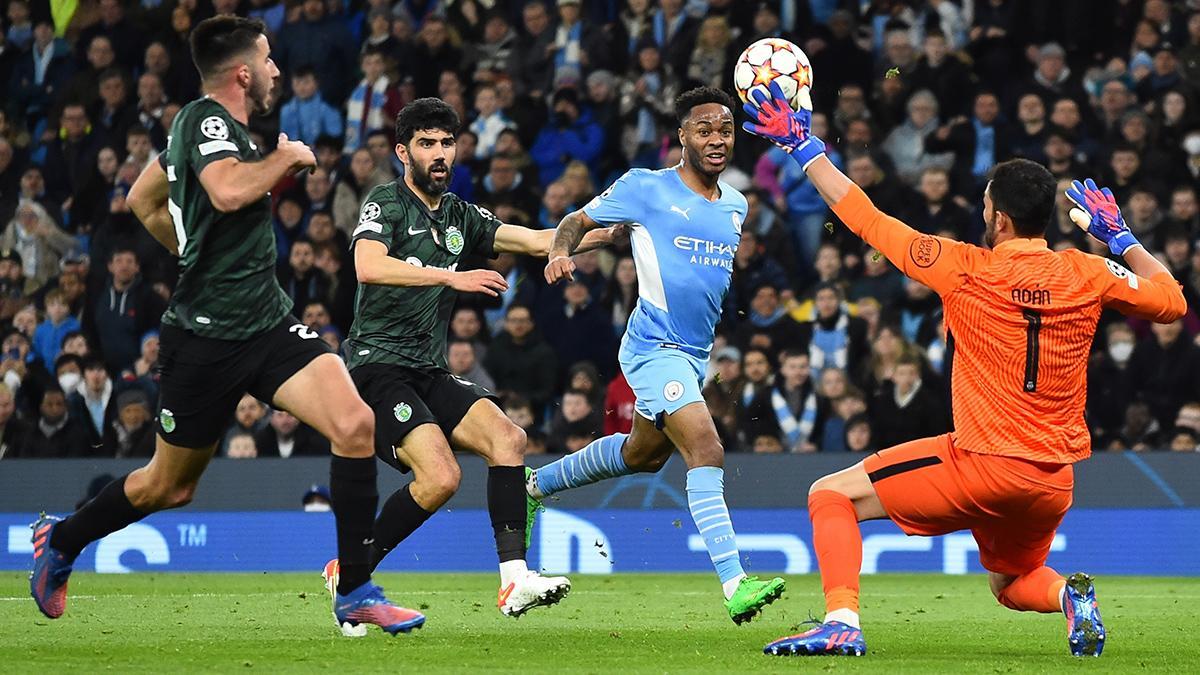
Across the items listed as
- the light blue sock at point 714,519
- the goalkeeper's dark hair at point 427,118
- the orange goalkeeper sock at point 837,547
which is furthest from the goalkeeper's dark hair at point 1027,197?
the goalkeeper's dark hair at point 427,118

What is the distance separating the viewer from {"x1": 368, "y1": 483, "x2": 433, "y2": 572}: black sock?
28.2ft

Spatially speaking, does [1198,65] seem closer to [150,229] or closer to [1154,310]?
[1154,310]

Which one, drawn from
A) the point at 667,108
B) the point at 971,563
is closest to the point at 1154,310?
the point at 971,563

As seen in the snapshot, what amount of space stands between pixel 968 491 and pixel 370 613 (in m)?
2.54

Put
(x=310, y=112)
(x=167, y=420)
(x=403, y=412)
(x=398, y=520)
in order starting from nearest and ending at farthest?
(x=167, y=420), (x=403, y=412), (x=398, y=520), (x=310, y=112)

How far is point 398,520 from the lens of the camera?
8.63 metres

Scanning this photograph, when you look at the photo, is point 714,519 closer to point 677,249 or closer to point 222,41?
point 677,249

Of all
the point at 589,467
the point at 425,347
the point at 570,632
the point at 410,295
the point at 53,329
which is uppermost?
the point at 410,295

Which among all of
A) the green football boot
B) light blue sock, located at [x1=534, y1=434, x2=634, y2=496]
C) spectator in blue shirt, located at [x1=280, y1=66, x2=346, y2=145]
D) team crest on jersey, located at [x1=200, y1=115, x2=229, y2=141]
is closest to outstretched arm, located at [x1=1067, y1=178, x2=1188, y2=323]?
the green football boot

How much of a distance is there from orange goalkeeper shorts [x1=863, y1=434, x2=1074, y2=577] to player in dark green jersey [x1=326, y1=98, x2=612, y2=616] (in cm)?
191

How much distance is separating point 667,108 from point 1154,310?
399 inches

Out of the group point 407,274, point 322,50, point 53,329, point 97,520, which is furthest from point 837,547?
point 322,50

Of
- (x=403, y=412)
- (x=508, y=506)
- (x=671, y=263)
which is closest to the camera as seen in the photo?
(x=508, y=506)

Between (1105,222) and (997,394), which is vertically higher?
(1105,222)
